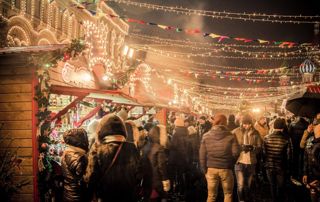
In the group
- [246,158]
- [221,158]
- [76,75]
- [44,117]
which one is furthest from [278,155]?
[76,75]

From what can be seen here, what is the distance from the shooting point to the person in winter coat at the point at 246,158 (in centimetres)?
776

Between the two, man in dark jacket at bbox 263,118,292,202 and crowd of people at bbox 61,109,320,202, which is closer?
crowd of people at bbox 61,109,320,202

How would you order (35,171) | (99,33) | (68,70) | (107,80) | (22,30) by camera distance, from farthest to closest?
1. (99,33)
2. (107,80)
3. (22,30)
4. (68,70)
5. (35,171)

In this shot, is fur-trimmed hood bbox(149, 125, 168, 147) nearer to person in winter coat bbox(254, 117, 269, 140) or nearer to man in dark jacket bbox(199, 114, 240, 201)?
man in dark jacket bbox(199, 114, 240, 201)

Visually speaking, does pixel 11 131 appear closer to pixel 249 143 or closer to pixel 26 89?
pixel 26 89

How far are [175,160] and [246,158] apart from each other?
218cm

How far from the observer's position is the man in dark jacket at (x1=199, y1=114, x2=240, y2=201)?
6.61 metres

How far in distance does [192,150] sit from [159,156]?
3870mm

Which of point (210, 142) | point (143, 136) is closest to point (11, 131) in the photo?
point (143, 136)

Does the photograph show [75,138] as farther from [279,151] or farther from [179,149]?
[279,151]

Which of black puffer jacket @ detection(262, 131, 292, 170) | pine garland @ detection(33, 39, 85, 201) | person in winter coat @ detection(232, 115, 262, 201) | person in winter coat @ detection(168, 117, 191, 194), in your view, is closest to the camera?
pine garland @ detection(33, 39, 85, 201)

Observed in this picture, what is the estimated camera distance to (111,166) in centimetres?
423

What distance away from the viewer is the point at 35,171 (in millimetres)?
6453

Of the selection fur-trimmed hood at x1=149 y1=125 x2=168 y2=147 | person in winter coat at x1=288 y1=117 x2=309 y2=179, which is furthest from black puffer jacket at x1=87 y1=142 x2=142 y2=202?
person in winter coat at x1=288 y1=117 x2=309 y2=179
